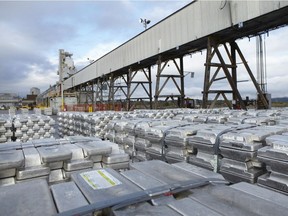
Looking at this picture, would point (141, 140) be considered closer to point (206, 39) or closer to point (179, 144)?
point (179, 144)

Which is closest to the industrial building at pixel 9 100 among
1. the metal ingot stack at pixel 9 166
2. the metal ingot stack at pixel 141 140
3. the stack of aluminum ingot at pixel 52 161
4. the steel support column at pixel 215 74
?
the steel support column at pixel 215 74

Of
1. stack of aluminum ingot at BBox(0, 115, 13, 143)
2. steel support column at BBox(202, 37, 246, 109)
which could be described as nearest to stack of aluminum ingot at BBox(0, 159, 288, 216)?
stack of aluminum ingot at BBox(0, 115, 13, 143)

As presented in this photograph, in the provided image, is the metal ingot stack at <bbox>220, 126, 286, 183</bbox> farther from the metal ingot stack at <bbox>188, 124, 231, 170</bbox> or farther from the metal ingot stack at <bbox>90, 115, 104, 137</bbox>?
the metal ingot stack at <bbox>90, 115, 104, 137</bbox>

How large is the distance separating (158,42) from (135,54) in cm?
347

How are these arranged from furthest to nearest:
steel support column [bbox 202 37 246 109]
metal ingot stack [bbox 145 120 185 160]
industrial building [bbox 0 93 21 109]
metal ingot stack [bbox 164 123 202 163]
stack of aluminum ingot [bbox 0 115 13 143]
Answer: industrial building [bbox 0 93 21 109], steel support column [bbox 202 37 246 109], stack of aluminum ingot [bbox 0 115 13 143], metal ingot stack [bbox 145 120 185 160], metal ingot stack [bbox 164 123 202 163]

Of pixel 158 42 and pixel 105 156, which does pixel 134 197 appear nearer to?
pixel 105 156

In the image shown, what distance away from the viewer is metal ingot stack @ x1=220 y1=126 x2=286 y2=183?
2.72 meters

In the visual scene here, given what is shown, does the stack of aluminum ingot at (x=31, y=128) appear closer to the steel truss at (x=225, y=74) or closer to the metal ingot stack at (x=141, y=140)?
the metal ingot stack at (x=141, y=140)

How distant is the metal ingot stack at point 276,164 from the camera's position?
233 centimetres

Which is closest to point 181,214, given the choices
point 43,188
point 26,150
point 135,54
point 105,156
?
point 43,188

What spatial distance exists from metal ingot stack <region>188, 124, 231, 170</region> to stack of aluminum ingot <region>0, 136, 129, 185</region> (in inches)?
38.9

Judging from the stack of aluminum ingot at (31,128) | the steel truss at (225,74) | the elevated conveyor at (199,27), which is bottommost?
the stack of aluminum ingot at (31,128)

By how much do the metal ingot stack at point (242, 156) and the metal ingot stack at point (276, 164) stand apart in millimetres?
152

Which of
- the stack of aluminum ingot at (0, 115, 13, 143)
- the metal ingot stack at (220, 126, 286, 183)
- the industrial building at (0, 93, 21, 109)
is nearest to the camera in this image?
the metal ingot stack at (220, 126, 286, 183)
